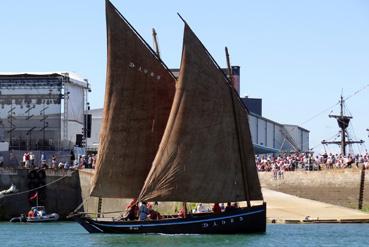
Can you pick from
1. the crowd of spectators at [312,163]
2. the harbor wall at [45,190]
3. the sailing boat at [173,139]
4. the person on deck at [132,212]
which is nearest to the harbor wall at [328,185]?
the crowd of spectators at [312,163]

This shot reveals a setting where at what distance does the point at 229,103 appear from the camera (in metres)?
72.8

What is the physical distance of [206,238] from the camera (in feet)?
229

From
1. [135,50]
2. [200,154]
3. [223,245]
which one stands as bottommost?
[223,245]

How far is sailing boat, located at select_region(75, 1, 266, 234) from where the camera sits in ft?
236

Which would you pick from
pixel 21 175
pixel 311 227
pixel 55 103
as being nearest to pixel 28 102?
pixel 55 103

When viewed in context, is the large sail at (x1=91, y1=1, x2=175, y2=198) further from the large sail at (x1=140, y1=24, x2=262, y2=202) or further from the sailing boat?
the large sail at (x1=140, y1=24, x2=262, y2=202)

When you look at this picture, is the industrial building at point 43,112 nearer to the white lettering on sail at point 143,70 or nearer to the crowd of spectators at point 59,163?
the crowd of spectators at point 59,163

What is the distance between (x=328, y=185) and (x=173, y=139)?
27.8 meters

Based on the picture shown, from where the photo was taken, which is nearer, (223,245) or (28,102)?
(223,245)

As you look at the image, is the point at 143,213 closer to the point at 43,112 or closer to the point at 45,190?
the point at 45,190

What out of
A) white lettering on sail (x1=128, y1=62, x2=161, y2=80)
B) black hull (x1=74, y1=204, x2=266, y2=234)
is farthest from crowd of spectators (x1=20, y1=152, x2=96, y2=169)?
black hull (x1=74, y1=204, x2=266, y2=234)

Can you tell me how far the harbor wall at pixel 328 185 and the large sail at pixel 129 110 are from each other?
83.9 ft

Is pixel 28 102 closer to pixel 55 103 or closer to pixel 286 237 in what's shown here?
pixel 55 103

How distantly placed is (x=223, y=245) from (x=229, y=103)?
10.9 meters
